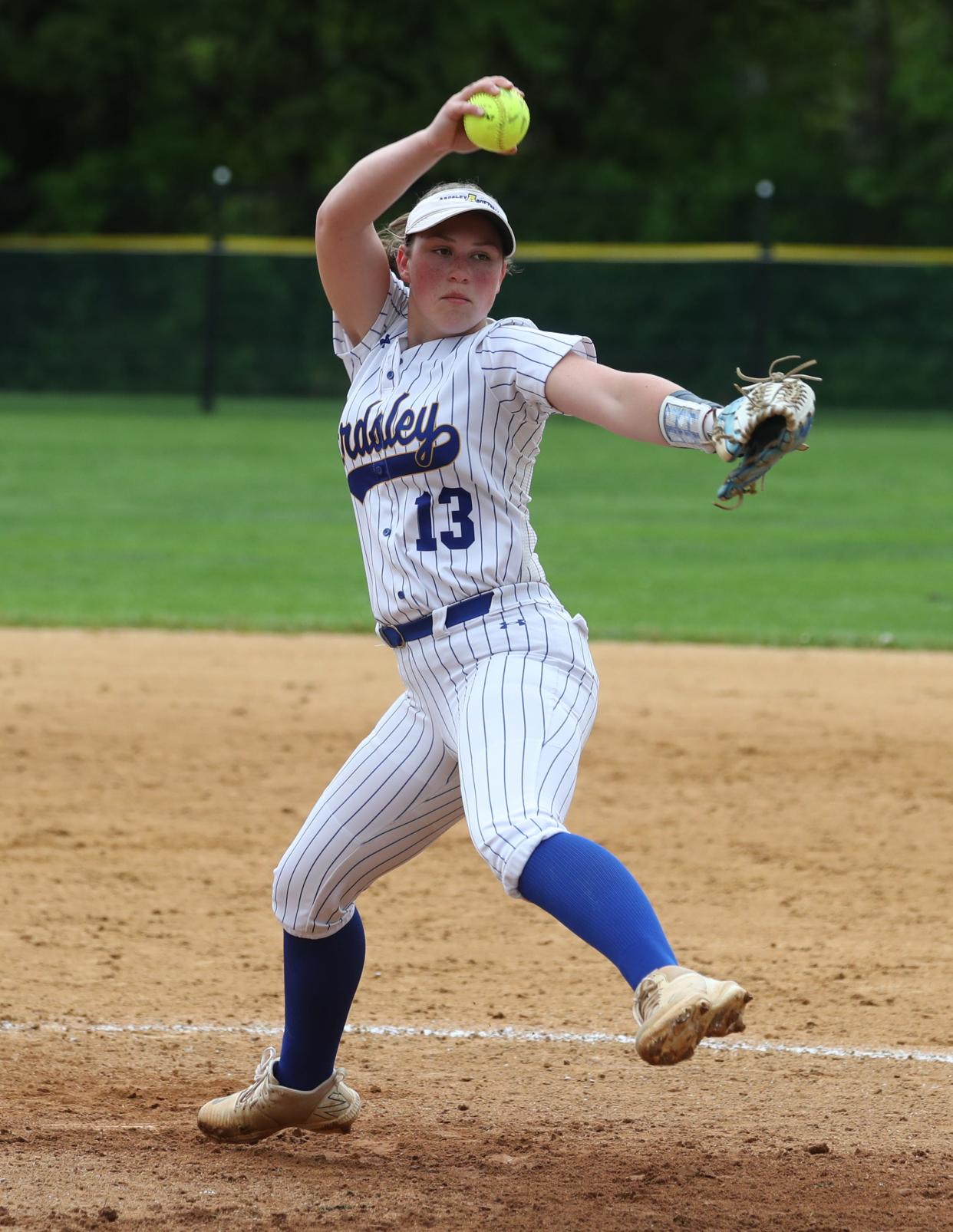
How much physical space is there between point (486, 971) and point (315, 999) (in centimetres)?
125

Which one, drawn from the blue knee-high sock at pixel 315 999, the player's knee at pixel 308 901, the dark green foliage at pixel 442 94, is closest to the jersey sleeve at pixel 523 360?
the player's knee at pixel 308 901

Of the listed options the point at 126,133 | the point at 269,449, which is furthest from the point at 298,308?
the point at 126,133

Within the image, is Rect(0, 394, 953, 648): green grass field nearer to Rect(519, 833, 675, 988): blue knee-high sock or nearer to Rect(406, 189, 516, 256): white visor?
Rect(406, 189, 516, 256): white visor

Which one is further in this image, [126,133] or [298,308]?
[126,133]

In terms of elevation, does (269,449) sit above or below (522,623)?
below

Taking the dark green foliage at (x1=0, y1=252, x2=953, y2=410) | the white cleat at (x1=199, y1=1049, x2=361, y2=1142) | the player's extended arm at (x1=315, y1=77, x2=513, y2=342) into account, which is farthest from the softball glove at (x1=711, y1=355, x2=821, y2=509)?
the dark green foliage at (x1=0, y1=252, x2=953, y2=410)

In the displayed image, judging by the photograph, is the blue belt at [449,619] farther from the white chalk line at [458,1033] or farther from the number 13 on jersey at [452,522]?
the white chalk line at [458,1033]

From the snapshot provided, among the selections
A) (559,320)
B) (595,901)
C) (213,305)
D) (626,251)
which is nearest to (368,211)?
(595,901)

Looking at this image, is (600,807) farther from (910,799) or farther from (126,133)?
(126,133)

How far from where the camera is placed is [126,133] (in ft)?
92.3

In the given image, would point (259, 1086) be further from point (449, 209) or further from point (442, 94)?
point (442, 94)

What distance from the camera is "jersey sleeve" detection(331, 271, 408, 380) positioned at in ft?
10.7

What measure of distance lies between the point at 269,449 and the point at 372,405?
14.7 m

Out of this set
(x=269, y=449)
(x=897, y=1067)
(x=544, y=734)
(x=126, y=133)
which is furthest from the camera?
(x=126, y=133)
